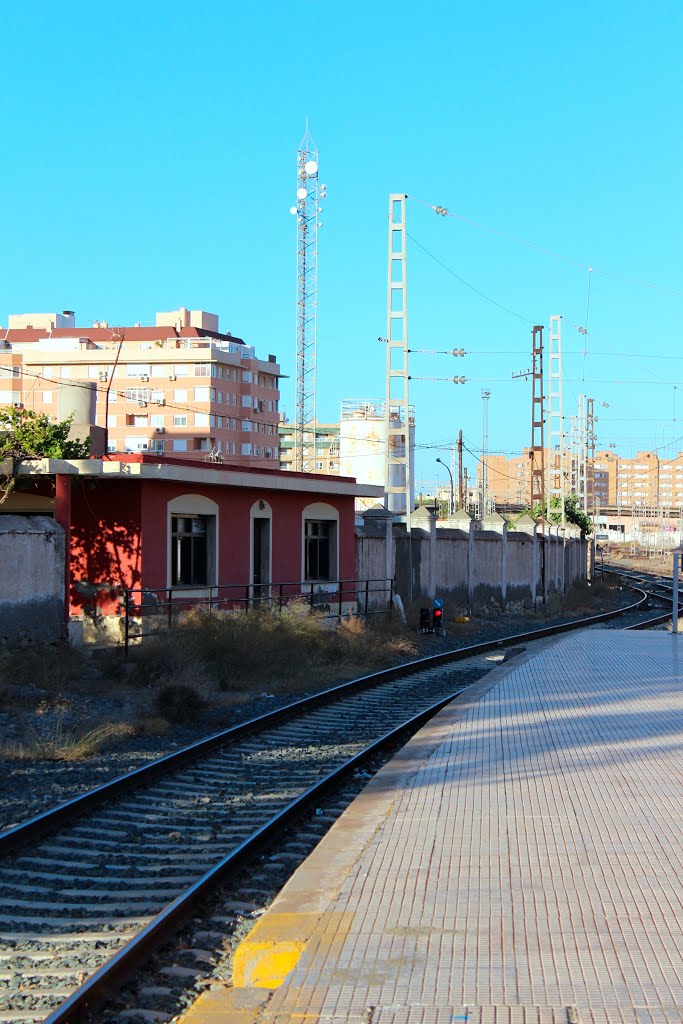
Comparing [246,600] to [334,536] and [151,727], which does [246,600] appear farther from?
[151,727]

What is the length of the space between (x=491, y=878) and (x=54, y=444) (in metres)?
17.1

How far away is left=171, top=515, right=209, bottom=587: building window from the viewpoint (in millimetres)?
23250

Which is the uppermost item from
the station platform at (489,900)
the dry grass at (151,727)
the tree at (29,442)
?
the tree at (29,442)

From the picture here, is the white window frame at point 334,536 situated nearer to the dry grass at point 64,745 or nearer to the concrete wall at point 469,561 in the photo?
the concrete wall at point 469,561

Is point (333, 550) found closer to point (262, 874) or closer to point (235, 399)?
point (262, 874)

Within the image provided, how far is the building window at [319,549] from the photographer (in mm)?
28766

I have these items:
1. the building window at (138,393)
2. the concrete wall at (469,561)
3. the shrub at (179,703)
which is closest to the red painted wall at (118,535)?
the shrub at (179,703)

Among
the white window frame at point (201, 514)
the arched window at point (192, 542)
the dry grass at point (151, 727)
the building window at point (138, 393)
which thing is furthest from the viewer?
the building window at point (138, 393)

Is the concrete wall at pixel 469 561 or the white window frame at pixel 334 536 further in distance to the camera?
the concrete wall at pixel 469 561

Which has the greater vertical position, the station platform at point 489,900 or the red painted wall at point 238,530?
the red painted wall at point 238,530

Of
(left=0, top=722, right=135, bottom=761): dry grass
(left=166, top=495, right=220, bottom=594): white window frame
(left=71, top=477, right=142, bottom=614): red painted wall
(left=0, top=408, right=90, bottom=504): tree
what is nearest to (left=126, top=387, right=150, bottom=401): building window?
(left=166, top=495, right=220, bottom=594): white window frame

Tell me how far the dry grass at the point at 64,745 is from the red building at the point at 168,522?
6790mm

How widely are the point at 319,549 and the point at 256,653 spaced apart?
31.8 feet

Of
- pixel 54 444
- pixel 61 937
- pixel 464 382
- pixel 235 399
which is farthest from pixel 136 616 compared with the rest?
pixel 235 399
